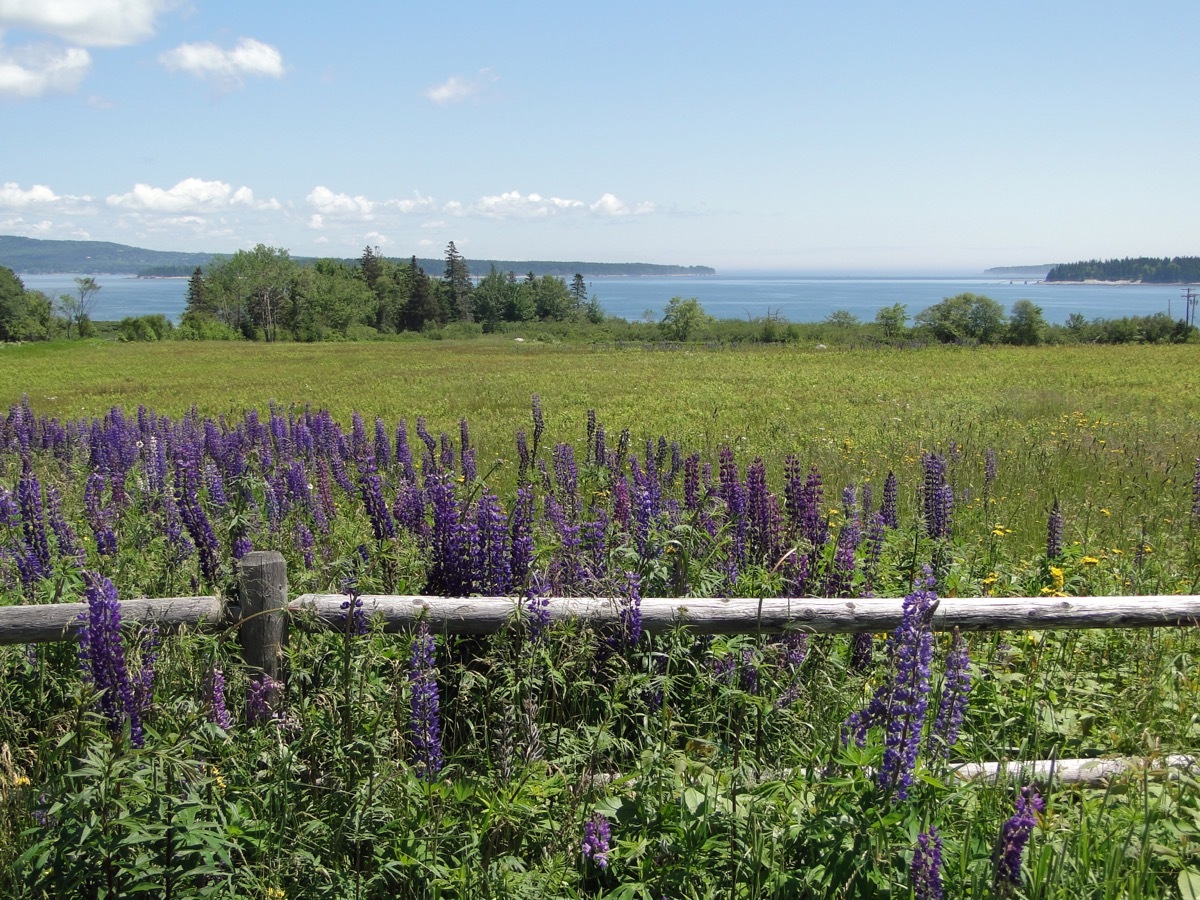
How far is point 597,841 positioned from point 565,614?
1.21 m

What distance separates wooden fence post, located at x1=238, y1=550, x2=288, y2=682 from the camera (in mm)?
3695

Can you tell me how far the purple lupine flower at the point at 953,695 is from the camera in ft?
9.29

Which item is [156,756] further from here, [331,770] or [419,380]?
[419,380]

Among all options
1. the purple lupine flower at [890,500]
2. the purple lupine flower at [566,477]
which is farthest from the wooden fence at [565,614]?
the purple lupine flower at [566,477]

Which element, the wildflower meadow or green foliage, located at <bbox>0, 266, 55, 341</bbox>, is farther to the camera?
green foliage, located at <bbox>0, 266, 55, 341</bbox>

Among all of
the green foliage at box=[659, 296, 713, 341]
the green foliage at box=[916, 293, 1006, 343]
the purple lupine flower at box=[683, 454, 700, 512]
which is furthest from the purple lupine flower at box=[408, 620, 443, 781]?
the green foliage at box=[659, 296, 713, 341]

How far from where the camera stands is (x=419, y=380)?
32.1 metres

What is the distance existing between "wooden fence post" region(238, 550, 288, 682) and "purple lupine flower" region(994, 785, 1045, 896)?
9.65 ft

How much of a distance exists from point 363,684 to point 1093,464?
1115cm

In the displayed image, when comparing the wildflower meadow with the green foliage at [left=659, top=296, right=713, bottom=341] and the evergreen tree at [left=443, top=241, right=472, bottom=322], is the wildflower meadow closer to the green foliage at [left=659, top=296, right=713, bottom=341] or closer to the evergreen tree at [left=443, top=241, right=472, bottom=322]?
the green foliage at [left=659, top=296, right=713, bottom=341]

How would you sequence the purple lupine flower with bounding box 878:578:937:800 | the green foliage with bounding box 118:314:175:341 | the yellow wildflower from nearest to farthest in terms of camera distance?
the purple lupine flower with bounding box 878:578:937:800 → the yellow wildflower → the green foliage with bounding box 118:314:175:341

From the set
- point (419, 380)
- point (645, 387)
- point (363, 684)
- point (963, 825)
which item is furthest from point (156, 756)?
point (419, 380)

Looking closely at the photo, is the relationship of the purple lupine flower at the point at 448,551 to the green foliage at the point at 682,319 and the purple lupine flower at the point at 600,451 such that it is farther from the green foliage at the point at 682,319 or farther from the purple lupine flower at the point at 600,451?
the green foliage at the point at 682,319

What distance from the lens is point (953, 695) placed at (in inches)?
116
